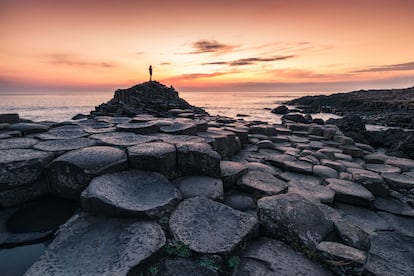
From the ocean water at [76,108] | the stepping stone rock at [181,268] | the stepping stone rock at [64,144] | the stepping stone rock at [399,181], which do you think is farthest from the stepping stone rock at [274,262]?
the ocean water at [76,108]

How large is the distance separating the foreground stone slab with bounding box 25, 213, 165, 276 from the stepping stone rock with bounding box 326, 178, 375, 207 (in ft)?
8.96

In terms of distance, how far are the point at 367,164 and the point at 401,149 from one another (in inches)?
196

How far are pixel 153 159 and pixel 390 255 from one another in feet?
9.57

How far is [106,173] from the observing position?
119 inches

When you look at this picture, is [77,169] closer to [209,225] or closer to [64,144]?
[64,144]

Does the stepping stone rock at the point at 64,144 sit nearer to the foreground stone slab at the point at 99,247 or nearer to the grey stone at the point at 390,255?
the foreground stone slab at the point at 99,247

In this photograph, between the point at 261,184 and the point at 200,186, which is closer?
the point at 200,186

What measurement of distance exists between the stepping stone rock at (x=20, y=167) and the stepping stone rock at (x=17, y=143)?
1.27 ft

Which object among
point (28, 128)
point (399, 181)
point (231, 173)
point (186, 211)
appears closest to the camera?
point (186, 211)

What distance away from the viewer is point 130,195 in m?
2.79

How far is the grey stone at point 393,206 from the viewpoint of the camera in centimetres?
328

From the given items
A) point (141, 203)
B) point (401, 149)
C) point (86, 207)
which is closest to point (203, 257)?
point (141, 203)

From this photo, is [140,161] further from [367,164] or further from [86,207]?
[367,164]

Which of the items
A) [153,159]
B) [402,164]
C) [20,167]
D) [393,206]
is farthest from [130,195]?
[402,164]
